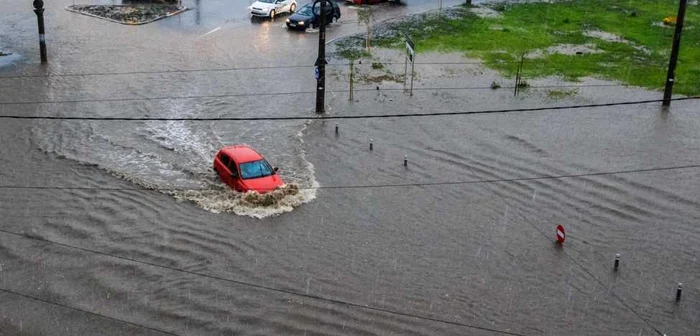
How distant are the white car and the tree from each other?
456 cm

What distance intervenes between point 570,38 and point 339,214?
26.0m

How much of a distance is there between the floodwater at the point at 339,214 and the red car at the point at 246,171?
0.51 m

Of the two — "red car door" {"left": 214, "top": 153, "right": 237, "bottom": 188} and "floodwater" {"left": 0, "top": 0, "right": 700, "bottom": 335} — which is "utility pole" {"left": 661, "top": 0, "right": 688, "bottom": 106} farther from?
"red car door" {"left": 214, "top": 153, "right": 237, "bottom": 188}

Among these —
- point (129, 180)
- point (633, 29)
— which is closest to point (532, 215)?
point (129, 180)

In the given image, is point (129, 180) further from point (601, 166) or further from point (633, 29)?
point (633, 29)

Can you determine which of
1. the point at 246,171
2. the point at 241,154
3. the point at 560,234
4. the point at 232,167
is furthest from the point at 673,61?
the point at 232,167

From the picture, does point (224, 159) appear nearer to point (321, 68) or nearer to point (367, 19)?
point (321, 68)

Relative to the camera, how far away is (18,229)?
19406 millimetres

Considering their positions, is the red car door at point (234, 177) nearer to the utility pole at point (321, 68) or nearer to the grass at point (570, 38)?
the utility pole at point (321, 68)

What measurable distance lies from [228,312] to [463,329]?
4.95m

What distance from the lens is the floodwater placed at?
16.2 m

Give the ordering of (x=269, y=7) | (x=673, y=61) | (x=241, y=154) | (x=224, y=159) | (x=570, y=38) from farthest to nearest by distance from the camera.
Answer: (x=269, y=7), (x=570, y=38), (x=673, y=61), (x=224, y=159), (x=241, y=154)

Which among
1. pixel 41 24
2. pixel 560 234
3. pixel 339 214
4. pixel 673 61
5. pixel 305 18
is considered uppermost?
pixel 673 61

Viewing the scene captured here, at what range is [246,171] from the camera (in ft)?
72.5
